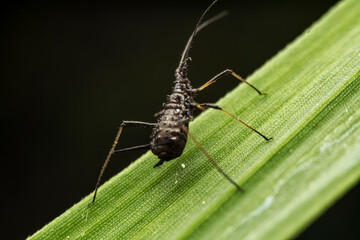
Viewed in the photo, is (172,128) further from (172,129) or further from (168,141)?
(168,141)

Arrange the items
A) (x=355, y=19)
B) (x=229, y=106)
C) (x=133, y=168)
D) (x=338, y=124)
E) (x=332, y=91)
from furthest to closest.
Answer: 1. (x=355, y=19)
2. (x=229, y=106)
3. (x=133, y=168)
4. (x=332, y=91)
5. (x=338, y=124)

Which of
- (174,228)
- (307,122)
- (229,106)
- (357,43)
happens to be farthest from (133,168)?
(357,43)

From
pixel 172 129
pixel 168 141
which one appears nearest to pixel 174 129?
pixel 172 129

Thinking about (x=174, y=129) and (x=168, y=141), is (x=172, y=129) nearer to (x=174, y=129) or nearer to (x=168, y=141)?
(x=174, y=129)

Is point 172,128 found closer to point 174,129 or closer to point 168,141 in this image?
point 174,129

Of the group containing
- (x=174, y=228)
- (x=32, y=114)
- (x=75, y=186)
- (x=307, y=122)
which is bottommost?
(x=75, y=186)

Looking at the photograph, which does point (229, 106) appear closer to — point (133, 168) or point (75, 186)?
point (133, 168)

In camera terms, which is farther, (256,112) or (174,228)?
(256,112)

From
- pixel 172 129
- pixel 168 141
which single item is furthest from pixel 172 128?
pixel 168 141
